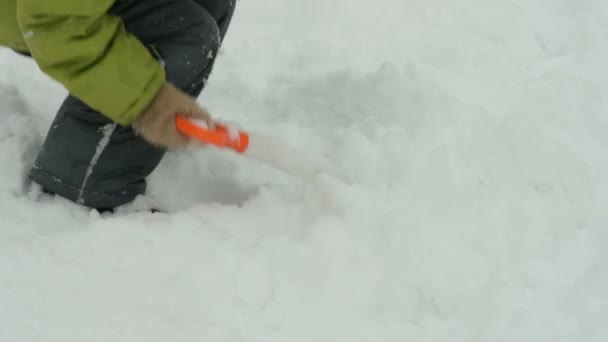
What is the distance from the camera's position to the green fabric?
93 cm

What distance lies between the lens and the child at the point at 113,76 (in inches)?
37.1

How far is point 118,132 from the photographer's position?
45.8 inches

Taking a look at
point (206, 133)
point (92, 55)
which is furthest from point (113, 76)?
point (206, 133)

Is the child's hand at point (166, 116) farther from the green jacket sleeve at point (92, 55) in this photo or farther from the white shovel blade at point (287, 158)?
the white shovel blade at point (287, 158)

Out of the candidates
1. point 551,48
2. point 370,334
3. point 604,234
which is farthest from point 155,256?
point 551,48

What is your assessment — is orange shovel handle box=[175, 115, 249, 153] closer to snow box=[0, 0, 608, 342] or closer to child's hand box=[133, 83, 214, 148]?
child's hand box=[133, 83, 214, 148]

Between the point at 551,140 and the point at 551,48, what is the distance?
41 centimetres

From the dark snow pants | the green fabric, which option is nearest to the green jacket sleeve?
the green fabric

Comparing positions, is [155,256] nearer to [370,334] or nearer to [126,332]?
[126,332]

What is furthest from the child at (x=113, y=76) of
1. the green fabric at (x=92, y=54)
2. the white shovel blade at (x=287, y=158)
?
the white shovel blade at (x=287, y=158)

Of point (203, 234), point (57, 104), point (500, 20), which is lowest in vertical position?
point (57, 104)

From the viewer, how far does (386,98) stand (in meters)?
1.43

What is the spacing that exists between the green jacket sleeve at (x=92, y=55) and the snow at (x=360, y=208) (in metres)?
0.21

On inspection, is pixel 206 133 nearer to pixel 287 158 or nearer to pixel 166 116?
pixel 166 116
